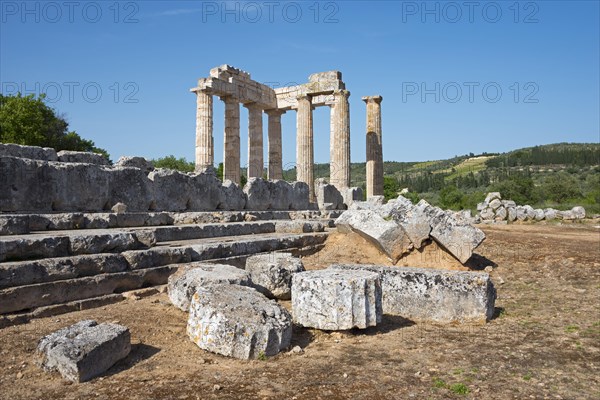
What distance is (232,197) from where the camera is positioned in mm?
13656

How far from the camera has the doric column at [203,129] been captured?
20156 millimetres

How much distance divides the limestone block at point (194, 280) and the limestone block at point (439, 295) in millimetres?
1665

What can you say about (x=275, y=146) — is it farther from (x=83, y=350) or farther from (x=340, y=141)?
(x=83, y=350)

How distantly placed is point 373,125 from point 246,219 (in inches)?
545

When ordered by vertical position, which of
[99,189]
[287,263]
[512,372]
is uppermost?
[99,189]

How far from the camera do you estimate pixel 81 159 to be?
10852mm

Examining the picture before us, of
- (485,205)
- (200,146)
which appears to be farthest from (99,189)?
(485,205)

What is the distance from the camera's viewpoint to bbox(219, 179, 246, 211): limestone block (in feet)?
43.9

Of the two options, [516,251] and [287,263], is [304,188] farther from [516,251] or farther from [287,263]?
[287,263]

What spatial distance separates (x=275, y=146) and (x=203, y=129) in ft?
18.9

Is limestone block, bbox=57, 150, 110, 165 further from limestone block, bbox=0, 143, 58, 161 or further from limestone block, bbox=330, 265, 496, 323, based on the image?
limestone block, bbox=330, 265, 496, 323

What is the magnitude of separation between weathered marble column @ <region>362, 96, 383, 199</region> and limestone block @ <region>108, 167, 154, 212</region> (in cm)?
1547

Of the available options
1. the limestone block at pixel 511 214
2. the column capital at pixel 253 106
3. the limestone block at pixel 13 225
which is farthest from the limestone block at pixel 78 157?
the limestone block at pixel 511 214

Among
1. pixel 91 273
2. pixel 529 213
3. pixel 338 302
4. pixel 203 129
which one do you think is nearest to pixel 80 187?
pixel 91 273
